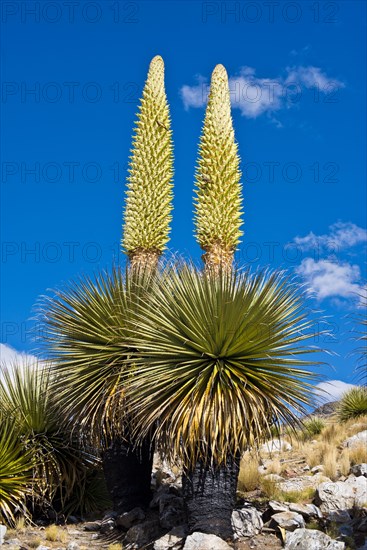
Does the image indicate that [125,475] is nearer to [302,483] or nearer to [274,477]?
[274,477]

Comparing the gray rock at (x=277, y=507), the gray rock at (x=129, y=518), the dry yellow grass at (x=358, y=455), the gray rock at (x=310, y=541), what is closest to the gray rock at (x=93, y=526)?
the gray rock at (x=129, y=518)

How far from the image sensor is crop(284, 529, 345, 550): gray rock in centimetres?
748

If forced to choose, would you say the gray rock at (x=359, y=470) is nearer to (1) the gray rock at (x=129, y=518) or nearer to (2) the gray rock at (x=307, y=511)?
(2) the gray rock at (x=307, y=511)

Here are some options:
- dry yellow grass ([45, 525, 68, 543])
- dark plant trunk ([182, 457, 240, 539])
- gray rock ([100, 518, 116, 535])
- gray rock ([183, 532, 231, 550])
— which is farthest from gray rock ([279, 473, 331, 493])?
dry yellow grass ([45, 525, 68, 543])

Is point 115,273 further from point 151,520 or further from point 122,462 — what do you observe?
point 151,520

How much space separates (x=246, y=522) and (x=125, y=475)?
2.41 metres

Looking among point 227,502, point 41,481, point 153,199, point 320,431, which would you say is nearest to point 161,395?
point 227,502

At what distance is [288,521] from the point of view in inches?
333

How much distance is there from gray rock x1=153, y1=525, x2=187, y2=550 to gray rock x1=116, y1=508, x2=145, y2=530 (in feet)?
5.24

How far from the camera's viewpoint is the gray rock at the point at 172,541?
8.12 metres

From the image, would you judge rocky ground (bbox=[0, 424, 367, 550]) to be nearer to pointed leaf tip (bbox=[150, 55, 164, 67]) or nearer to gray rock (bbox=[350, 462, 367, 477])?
gray rock (bbox=[350, 462, 367, 477])

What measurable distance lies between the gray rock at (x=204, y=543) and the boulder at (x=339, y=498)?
192cm

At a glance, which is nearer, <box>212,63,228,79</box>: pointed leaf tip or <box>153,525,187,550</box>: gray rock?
<box>153,525,187,550</box>: gray rock

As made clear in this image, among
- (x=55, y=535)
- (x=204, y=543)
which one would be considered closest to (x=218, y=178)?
(x=204, y=543)
